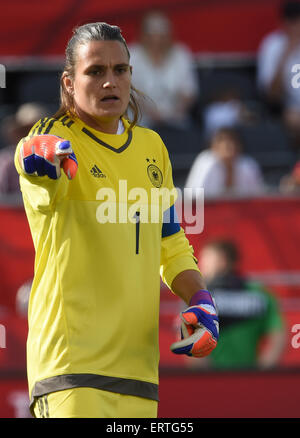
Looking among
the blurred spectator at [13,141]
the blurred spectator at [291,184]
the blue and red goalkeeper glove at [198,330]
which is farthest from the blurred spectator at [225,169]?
the blue and red goalkeeper glove at [198,330]

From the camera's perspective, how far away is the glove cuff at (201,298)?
136 inches

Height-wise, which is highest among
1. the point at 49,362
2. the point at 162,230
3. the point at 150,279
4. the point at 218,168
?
the point at 218,168

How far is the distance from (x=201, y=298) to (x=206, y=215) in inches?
144

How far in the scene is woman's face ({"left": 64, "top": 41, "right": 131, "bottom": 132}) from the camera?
327cm

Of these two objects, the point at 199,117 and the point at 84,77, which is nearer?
the point at 84,77

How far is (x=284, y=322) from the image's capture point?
22.6 feet

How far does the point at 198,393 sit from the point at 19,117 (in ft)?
9.26

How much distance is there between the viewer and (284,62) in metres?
8.90

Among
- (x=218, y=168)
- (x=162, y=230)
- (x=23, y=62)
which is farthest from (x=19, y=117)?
(x=162, y=230)

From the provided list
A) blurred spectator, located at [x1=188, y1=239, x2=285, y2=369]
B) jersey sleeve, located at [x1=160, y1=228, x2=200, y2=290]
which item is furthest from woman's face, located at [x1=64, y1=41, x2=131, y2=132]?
blurred spectator, located at [x1=188, y1=239, x2=285, y2=369]

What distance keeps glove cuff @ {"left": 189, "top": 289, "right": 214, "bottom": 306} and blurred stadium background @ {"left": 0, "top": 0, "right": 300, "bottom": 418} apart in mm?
2767

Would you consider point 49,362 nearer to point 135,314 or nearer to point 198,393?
point 135,314

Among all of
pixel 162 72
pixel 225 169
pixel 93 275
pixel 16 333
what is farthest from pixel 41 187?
pixel 162 72

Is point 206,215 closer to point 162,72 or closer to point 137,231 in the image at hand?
point 162,72
